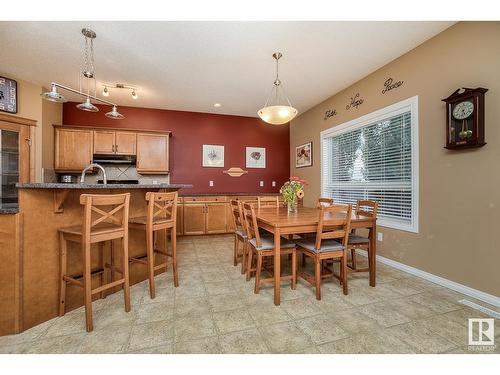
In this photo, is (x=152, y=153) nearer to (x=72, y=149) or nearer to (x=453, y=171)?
(x=72, y=149)

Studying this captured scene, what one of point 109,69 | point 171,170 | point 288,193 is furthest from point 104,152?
point 288,193

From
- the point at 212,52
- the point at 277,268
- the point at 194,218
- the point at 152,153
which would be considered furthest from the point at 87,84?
the point at 277,268

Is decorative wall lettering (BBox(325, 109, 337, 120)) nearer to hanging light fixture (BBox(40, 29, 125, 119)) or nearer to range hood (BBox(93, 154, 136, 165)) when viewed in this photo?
hanging light fixture (BBox(40, 29, 125, 119))

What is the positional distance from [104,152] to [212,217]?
2.46 metres

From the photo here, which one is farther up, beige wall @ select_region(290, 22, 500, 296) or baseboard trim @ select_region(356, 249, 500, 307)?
beige wall @ select_region(290, 22, 500, 296)

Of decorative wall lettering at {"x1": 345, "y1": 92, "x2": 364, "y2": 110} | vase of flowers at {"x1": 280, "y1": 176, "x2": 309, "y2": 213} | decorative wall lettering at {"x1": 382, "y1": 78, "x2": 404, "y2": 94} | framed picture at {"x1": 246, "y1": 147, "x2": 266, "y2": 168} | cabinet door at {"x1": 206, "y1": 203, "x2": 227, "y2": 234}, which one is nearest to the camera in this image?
vase of flowers at {"x1": 280, "y1": 176, "x2": 309, "y2": 213}

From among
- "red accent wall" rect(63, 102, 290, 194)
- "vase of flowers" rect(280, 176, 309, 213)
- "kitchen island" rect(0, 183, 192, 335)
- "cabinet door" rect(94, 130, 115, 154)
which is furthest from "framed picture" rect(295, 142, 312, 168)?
"cabinet door" rect(94, 130, 115, 154)

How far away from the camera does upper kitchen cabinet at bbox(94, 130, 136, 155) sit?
4.32 metres

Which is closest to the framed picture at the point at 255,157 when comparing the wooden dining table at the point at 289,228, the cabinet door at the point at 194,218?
the cabinet door at the point at 194,218

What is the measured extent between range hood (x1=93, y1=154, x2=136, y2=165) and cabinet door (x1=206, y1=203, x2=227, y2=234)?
5.92 feet

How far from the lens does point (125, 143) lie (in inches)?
175

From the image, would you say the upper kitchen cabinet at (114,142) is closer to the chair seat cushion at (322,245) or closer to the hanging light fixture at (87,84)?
the hanging light fixture at (87,84)
